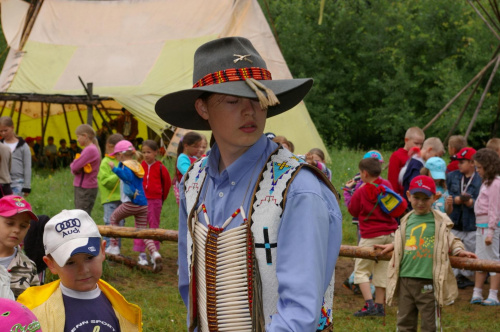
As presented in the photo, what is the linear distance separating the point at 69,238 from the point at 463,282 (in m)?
6.81

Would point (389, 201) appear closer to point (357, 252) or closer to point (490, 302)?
point (357, 252)

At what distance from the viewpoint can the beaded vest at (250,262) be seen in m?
2.51

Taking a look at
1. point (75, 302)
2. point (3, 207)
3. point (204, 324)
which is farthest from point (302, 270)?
point (3, 207)

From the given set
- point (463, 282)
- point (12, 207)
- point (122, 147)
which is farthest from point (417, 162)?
point (12, 207)

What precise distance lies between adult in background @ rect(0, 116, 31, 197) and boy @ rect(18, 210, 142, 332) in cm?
688

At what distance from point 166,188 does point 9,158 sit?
78.6 inches

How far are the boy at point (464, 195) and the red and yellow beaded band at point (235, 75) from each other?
6183mm

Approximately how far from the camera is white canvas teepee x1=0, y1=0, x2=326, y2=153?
16234 mm

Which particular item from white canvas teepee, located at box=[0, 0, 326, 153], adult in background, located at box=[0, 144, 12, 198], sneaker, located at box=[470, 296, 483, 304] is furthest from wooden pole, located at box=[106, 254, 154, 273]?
white canvas teepee, located at box=[0, 0, 326, 153]

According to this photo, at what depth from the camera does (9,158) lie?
9.20m

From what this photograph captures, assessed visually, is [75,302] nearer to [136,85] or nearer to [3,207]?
[3,207]

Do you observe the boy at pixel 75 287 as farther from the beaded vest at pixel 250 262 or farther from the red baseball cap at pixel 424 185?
the red baseball cap at pixel 424 185

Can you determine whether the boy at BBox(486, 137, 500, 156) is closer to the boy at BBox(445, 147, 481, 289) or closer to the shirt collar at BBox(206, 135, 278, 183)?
the boy at BBox(445, 147, 481, 289)

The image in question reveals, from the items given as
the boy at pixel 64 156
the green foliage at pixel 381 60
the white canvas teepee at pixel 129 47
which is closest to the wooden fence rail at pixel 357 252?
the white canvas teepee at pixel 129 47
